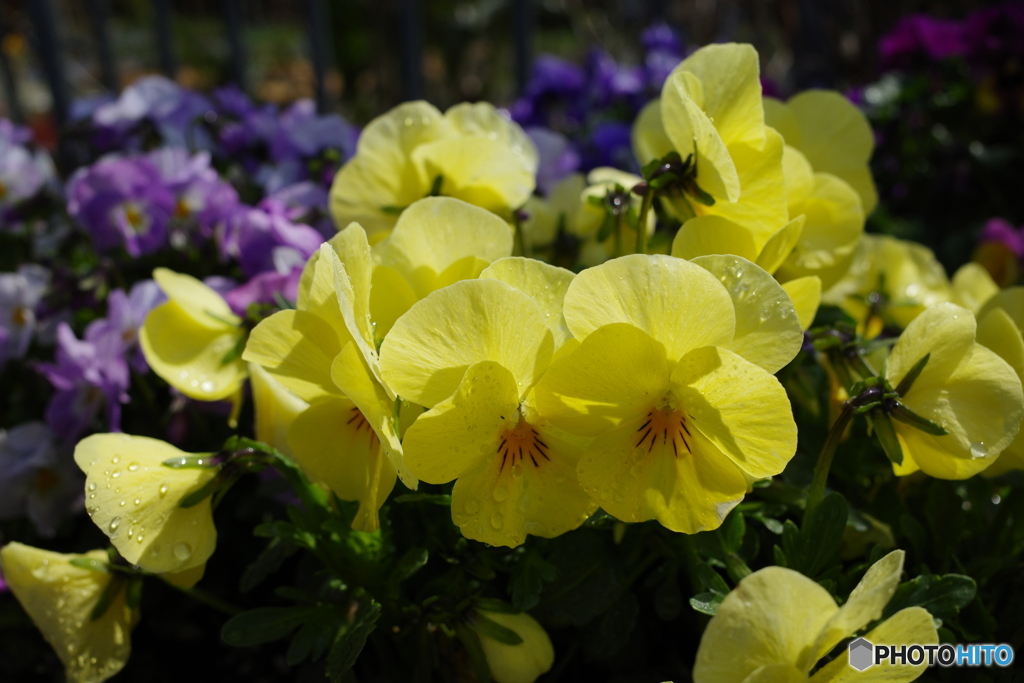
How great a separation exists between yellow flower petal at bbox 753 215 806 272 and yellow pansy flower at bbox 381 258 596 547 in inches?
7.7

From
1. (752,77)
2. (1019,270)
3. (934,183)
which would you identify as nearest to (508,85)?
(934,183)

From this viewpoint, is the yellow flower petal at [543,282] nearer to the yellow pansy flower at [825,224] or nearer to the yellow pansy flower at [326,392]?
the yellow pansy flower at [326,392]

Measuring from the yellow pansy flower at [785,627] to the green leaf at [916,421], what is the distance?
13cm

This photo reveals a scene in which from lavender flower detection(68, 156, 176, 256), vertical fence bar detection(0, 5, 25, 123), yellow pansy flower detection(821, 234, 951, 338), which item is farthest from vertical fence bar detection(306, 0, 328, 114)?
yellow pansy flower detection(821, 234, 951, 338)

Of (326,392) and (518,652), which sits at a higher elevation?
(326,392)

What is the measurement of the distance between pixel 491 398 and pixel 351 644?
260 mm

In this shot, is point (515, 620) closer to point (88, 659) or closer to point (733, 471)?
point (733, 471)

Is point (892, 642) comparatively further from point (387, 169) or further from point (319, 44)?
point (319, 44)

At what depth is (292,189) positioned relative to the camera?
1332 millimetres

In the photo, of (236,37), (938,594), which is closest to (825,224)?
(938,594)

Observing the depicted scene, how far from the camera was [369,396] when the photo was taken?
58cm

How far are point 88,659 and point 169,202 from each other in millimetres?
767

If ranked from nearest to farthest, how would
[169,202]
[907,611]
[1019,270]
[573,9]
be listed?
[907,611] < [169,202] < [1019,270] < [573,9]

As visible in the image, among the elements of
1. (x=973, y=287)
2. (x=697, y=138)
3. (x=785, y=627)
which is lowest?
(x=973, y=287)
